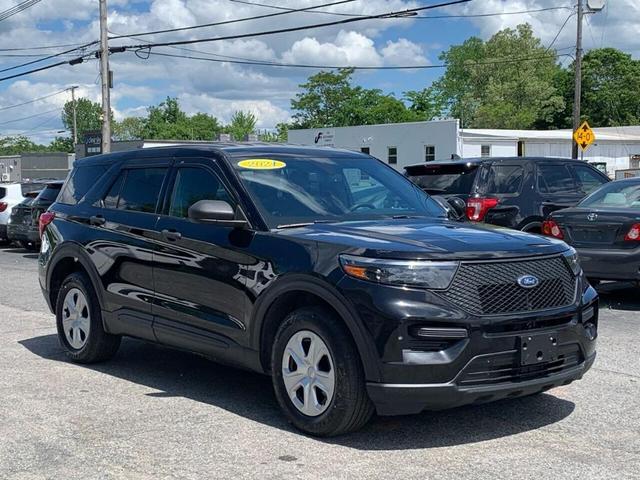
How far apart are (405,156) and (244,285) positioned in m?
38.7

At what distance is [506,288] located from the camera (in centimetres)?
489

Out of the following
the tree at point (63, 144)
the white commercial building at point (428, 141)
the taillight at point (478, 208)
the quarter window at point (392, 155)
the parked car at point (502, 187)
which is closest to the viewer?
the taillight at point (478, 208)

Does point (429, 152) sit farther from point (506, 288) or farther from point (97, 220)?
point (506, 288)

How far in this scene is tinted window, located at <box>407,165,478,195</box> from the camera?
11766mm

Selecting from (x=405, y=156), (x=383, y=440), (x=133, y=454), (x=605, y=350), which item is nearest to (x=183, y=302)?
(x=133, y=454)

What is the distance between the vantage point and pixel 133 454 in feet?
16.2

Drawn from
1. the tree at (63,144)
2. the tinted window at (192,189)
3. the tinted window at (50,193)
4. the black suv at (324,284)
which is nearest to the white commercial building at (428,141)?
the tinted window at (50,193)

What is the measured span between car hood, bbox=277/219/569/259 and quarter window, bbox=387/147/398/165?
38885 mm

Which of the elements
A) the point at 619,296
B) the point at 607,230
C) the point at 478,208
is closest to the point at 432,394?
the point at 607,230

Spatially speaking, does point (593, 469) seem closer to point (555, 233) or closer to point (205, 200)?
point (205, 200)

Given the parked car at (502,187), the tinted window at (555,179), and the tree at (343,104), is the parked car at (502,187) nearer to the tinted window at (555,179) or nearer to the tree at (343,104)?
the tinted window at (555,179)

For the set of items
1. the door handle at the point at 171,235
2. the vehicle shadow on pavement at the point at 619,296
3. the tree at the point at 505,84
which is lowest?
the vehicle shadow on pavement at the point at 619,296

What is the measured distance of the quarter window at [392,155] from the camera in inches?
1748

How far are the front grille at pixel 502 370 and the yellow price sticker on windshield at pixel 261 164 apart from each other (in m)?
2.22
